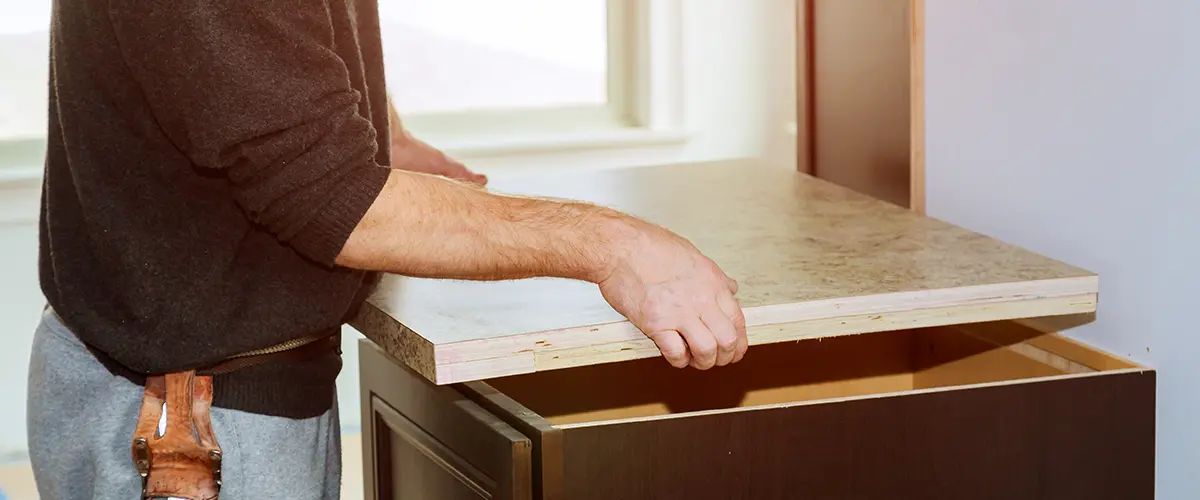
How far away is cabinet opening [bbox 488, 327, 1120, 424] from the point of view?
152 centimetres

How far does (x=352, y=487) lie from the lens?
2848 millimetres

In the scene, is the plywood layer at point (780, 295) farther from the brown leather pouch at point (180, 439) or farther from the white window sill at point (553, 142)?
the white window sill at point (553, 142)

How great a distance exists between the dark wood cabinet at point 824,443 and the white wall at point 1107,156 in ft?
0.18

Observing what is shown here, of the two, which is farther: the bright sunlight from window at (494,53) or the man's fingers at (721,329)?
the bright sunlight from window at (494,53)

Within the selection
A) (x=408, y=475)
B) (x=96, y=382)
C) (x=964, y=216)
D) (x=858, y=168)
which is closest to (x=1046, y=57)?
(x=964, y=216)

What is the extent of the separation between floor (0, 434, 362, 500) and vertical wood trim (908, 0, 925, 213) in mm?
1487

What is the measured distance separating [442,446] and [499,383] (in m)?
0.20

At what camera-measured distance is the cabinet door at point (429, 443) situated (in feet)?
3.65

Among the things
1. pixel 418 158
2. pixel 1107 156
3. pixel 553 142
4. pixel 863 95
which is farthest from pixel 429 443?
pixel 553 142

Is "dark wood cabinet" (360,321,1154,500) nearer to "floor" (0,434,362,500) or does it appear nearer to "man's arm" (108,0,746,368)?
"man's arm" (108,0,746,368)

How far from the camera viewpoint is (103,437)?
3.85 ft

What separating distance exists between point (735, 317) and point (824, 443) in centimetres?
14

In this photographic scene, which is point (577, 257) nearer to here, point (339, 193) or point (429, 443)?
point (339, 193)

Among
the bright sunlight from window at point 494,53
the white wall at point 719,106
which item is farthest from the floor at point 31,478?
the bright sunlight from window at point 494,53
